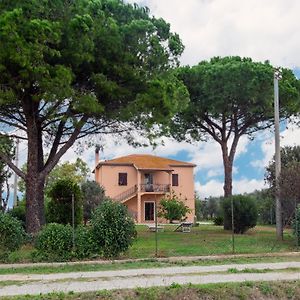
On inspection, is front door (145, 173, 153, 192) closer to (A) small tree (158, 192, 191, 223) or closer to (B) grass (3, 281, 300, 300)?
(A) small tree (158, 192, 191, 223)

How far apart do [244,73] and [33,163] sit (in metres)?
13.7

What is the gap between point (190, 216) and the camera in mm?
48938

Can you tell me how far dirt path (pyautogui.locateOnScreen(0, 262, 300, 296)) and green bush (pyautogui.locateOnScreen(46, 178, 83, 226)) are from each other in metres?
12.4

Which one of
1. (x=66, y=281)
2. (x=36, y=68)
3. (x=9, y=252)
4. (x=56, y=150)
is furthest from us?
(x=56, y=150)

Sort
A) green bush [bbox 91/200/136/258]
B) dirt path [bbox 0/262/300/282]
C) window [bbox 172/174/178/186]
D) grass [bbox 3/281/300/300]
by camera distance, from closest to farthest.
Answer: grass [bbox 3/281/300/300], dirt path [bbox 0/262/300/282], green bush [bbox 91/200/136/258], window [bbox 172/174/178/186]

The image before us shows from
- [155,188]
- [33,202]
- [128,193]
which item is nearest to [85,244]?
[33,202]

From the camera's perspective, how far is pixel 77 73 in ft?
61.6

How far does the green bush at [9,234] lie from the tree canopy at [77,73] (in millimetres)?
4778

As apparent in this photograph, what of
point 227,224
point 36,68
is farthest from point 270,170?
point 36,68

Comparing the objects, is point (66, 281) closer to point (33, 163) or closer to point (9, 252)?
point (9, 252)

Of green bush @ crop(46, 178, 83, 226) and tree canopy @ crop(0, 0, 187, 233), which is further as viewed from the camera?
green bush @ crop(46, 178, 83, 226)

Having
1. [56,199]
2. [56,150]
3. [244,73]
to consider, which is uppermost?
[244,73]

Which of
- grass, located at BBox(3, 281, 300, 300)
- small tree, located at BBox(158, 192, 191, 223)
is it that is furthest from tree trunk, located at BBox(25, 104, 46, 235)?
small tree, located at BBox(158, 192, 191, 223)

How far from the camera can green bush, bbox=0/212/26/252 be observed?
46.6 ft
